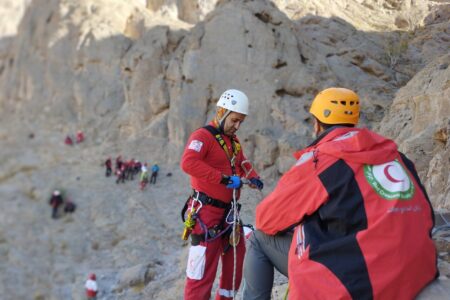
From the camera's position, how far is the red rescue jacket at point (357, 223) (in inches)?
81.5

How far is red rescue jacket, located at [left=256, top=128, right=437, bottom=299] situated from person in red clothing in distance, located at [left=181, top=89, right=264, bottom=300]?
1.71 m

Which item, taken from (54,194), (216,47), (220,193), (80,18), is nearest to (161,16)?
(80,18)

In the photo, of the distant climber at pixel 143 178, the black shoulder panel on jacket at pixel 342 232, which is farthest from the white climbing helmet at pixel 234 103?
the distant climber at pixel 143 178

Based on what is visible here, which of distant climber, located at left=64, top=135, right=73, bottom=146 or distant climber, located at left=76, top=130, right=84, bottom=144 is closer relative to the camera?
distant climber, located at left=64, top=135, right=73, bottom=146

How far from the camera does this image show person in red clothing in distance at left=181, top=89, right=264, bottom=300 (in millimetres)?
4016

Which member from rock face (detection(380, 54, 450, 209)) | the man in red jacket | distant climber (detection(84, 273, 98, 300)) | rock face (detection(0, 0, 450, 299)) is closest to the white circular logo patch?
the man in red jacket

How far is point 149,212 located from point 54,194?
4.45 metres

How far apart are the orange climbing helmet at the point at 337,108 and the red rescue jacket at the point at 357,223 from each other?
0.79 ft

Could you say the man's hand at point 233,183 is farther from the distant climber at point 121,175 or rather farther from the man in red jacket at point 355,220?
the distant climber at point 121,175

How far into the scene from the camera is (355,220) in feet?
7.03

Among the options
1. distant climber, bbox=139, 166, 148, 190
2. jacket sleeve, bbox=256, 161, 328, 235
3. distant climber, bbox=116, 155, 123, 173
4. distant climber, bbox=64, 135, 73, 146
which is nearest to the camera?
jacket sleeve, bbox=256, 161, 328, 235

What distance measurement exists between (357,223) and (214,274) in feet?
7.76

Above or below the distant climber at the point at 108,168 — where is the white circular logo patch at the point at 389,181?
above

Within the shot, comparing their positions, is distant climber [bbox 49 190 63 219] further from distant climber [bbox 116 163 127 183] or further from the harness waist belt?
the harness waist belt
